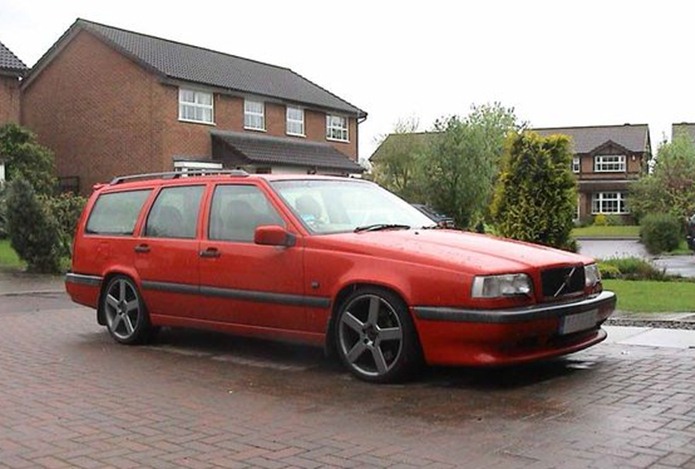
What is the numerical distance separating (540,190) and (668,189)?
1129 inches

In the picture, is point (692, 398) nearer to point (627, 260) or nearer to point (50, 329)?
point (50, 329)

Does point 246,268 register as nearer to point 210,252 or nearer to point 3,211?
point 210,252

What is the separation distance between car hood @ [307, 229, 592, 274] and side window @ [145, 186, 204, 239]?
1661 millimetres

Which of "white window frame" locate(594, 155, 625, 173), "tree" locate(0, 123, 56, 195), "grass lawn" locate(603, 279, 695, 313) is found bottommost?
"grass lawn" locate(603, 279, 695, 313)

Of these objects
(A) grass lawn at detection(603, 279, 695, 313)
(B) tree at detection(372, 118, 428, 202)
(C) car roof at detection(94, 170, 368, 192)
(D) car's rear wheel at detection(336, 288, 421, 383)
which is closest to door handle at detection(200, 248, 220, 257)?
(C) car roof at detection(94, 170, 368, 192)

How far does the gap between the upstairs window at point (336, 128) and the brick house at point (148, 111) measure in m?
3.41

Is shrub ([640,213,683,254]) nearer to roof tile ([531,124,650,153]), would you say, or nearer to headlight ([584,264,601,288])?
headlight ([584,264,601,288])

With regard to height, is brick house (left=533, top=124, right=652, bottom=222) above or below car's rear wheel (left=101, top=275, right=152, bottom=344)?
above

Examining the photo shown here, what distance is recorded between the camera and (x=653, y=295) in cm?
1237

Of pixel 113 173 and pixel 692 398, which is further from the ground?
pixel 113 173

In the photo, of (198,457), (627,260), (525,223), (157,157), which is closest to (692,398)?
(198,457)

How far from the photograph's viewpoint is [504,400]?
18.9ft

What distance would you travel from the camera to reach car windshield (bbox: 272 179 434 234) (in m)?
7.16

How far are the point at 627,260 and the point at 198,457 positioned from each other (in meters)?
13.9
